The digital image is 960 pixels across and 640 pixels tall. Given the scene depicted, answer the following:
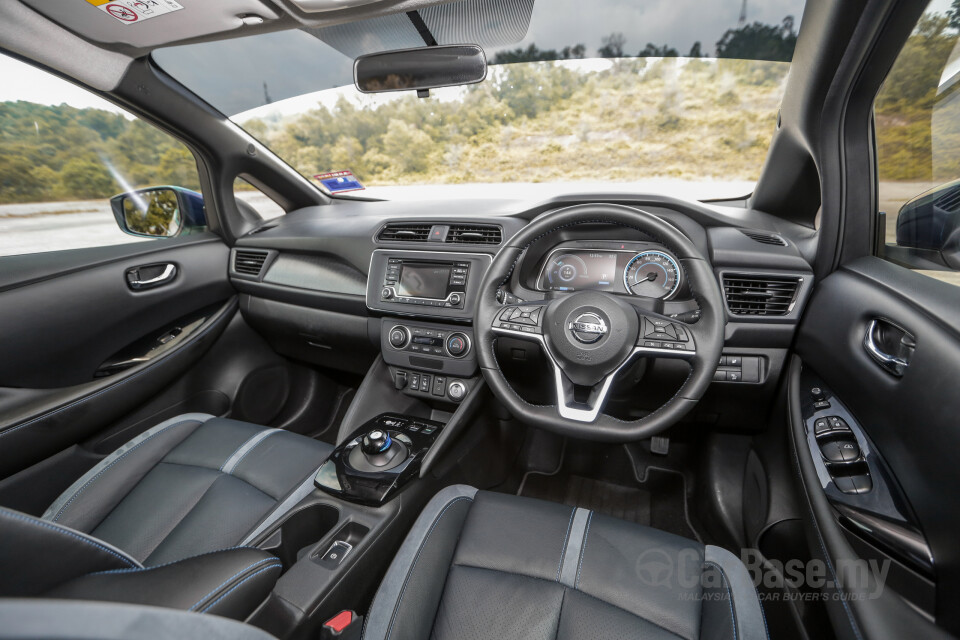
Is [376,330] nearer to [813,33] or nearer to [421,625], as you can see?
[421,625]

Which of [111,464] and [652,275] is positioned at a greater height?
[652,275]

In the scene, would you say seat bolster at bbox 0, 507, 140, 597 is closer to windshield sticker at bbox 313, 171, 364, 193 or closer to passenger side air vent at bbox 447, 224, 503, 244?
passenger side air vent at bbox 447, 224, 503, 244

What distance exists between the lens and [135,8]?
1.63 m

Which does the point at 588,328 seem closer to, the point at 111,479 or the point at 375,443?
the point at 375,443

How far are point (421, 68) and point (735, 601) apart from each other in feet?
6.59

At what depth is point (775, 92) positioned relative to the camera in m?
1.77

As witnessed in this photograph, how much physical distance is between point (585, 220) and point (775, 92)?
0.98 meters

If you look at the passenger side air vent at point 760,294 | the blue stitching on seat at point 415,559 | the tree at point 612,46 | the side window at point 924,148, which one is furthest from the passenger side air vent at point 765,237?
the blue stitching on seat at point 415,559

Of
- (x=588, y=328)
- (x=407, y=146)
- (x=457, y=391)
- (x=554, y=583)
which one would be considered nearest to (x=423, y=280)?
(x=457, y=391)

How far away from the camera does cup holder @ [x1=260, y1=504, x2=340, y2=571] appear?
1.40 m

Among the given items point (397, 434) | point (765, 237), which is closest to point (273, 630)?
point (397, 434)

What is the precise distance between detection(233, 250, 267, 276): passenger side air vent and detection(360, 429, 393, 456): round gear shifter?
52.0 inches

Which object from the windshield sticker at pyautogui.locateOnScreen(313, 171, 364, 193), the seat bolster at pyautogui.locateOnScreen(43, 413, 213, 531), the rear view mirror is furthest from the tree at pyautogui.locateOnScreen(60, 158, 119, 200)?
the rear view mirror

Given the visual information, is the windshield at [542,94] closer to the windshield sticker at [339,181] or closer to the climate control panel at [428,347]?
the windshield sticker at [339,181]
